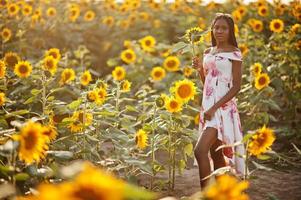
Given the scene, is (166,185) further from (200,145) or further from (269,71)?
A: (269,71)

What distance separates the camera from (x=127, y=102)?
583cm

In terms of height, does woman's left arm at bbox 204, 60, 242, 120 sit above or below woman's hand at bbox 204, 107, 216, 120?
above

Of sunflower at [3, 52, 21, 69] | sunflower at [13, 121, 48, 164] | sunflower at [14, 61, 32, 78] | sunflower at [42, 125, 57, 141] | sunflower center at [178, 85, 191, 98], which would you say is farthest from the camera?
sunflower at [3, 52, 21, 69]

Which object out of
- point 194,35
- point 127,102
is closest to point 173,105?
point 194,35

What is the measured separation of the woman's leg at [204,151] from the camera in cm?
341

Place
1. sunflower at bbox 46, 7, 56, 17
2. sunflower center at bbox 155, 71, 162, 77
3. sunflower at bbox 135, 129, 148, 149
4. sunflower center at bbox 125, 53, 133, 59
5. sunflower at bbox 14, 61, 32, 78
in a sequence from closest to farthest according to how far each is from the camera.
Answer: sunflower at bbox 135, 129, 148, 149, sunflower at bbox 14, 61, 32, 78, sunflower center at bbox 155, 71, 162, 77, sunflower center at bbox 125, 53, 133, 59, sunflower at bbox 46, 7, 56, 17

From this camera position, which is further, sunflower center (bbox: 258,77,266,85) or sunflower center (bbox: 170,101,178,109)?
sunflower center (bbox: 258,77,266,85)

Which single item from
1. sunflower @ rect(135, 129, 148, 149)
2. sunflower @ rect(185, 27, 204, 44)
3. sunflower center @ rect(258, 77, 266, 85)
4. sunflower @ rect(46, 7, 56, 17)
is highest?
sunflower @ rect(46, 7, 56, 17)

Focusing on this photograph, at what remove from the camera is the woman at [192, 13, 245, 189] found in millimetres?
3480

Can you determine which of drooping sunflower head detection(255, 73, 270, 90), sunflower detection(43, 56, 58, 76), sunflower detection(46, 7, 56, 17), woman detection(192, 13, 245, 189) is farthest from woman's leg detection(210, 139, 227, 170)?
sunflower detection(46, 7, 56, 17)

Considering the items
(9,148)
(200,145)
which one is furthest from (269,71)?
(9,148)

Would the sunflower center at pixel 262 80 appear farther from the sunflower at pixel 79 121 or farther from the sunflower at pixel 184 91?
the sunflower at pixel 79 121

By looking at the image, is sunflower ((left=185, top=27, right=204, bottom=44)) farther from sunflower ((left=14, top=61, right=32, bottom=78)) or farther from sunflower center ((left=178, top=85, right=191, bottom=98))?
sunflower ((left=14, top=61, right=32, bottom=78))

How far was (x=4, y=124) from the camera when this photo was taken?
9.98 feet
